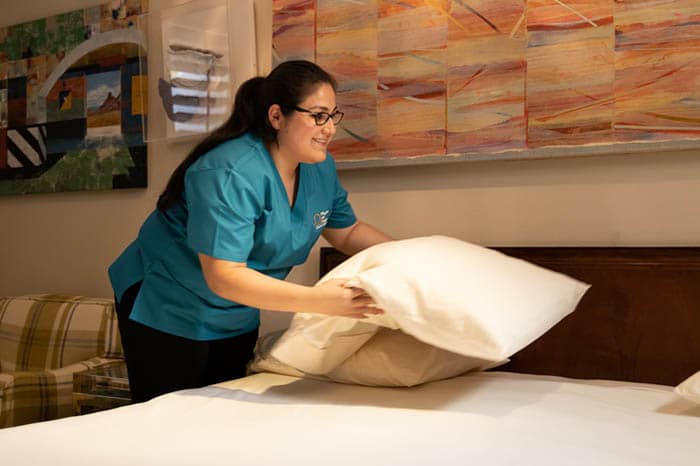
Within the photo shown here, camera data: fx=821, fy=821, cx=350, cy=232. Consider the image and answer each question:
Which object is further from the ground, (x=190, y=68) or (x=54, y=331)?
(x=190, y=68)

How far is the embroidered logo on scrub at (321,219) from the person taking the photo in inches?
79.2

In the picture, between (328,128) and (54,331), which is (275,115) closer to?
(328,128)

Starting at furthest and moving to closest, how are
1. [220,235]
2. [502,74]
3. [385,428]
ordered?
[502,74] < [220,235] < [385,428]

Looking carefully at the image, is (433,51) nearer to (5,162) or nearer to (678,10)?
(678,10)

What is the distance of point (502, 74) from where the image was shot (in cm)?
214

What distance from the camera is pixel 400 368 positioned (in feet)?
5.77

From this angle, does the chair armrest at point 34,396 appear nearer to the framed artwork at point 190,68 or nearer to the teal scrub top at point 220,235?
the teal scrub top at point 220,235

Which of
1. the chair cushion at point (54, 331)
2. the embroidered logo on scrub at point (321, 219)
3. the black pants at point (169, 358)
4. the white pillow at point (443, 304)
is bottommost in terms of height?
the chair cushion at point (54, 331)

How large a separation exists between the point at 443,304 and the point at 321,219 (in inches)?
22.6

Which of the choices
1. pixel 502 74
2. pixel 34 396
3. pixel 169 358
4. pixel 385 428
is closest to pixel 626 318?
pixel 502 74

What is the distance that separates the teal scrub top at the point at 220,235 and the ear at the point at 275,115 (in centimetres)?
5

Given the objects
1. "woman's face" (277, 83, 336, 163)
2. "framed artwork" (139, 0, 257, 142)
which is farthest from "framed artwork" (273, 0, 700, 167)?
"woman's face" (277, 83, 336, 163)

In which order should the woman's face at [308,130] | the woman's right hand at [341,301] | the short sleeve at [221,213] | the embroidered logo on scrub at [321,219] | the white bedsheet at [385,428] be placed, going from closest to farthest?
the white bedsheet at [385,428] < the woman's right hand at [341,301] < the short sleeve at [221,213] < the woman's face at [308,130] < the embroidered logo on scrub at [321,219]

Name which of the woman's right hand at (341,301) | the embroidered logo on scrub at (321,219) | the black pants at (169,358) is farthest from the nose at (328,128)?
the black pants at (169,358)
